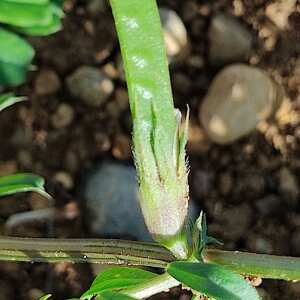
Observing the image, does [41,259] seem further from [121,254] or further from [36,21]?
[36,21]

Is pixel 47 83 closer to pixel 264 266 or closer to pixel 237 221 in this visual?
pixel 237 221

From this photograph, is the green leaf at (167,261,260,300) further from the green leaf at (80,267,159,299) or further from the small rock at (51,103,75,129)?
the small rock at (51,103,75,129)

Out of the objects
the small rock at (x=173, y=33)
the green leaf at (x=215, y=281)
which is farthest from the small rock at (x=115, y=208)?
the green leaf at (x=215, y=281)

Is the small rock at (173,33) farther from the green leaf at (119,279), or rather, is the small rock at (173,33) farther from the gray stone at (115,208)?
the green leaf at (119,279)

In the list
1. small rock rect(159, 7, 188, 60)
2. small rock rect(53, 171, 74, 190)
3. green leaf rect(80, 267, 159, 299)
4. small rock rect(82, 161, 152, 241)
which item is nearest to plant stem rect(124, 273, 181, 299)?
green leaf rect(80, 267, 159, 299)

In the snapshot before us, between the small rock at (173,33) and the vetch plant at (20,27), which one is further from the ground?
the vetch plant at (20,27)

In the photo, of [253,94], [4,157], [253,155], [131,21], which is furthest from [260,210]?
[131,21]

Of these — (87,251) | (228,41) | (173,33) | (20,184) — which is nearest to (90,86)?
(173,33)
